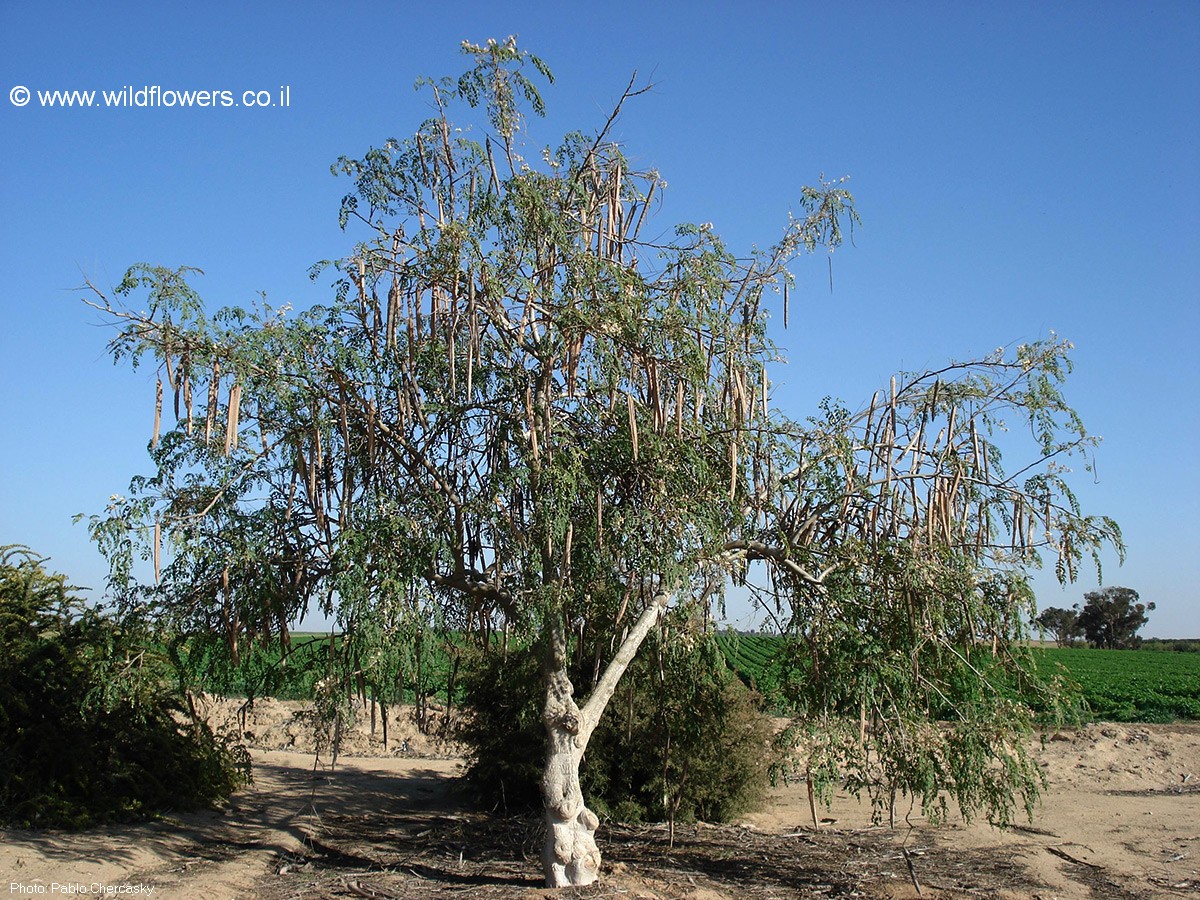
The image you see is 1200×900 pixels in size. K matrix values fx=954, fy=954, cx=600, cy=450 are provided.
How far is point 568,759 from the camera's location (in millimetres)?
8617

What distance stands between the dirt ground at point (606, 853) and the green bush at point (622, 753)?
0.42m

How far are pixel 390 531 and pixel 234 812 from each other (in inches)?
252

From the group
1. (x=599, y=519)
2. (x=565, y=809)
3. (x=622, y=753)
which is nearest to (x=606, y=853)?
(x=622, y=753)

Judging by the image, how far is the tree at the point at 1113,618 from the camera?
78938 millimetres

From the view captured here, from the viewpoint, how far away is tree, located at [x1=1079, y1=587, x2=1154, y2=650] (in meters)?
78.9

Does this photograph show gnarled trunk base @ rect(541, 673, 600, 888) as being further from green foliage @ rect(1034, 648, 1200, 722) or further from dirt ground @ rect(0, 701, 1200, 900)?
green foliage @ rect(1034, 648, 1200, 722)

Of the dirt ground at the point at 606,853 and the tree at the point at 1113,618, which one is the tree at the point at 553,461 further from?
the tree at the point at 1113,618

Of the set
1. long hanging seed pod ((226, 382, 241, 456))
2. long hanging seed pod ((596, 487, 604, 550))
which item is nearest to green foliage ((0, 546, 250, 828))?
long hanging seed pod ((226, 382, 241, 456))

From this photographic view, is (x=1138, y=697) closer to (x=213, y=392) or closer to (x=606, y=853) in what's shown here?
(x=606, y=853)

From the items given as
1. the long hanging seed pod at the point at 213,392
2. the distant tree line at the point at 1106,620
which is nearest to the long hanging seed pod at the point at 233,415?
the long hanging seed pod at the point at 213,392

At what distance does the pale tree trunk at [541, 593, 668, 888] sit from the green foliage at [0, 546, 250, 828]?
442 cm

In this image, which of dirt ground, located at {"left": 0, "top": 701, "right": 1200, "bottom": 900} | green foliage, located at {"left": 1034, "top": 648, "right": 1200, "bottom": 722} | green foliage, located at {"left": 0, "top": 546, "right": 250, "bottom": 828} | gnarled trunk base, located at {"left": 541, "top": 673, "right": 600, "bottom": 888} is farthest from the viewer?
green foliage, located at {"left": 1034, "top": 648, "right": 1200, "bottom": 722}

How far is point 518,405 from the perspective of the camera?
8.11m

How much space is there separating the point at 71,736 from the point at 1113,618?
276 ft
